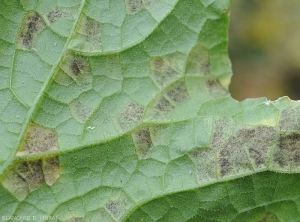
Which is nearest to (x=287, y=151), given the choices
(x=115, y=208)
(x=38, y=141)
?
(x=115, y=208)

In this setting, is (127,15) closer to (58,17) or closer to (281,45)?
(58,17)

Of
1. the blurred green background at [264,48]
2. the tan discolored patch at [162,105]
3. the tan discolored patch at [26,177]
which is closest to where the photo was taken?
the tan discolored patch at [26,177]

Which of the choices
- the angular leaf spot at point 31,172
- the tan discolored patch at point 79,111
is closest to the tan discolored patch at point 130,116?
the tan discolored patch at point 79,111

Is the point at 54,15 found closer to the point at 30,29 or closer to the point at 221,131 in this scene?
the point at 30,29

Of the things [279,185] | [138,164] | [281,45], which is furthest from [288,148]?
[281,45]

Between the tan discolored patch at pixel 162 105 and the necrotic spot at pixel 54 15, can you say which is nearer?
the necrotic spot at pixel 54 15

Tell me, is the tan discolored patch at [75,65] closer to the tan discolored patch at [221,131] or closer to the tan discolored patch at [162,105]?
the tan discolored patch at [162,105]
